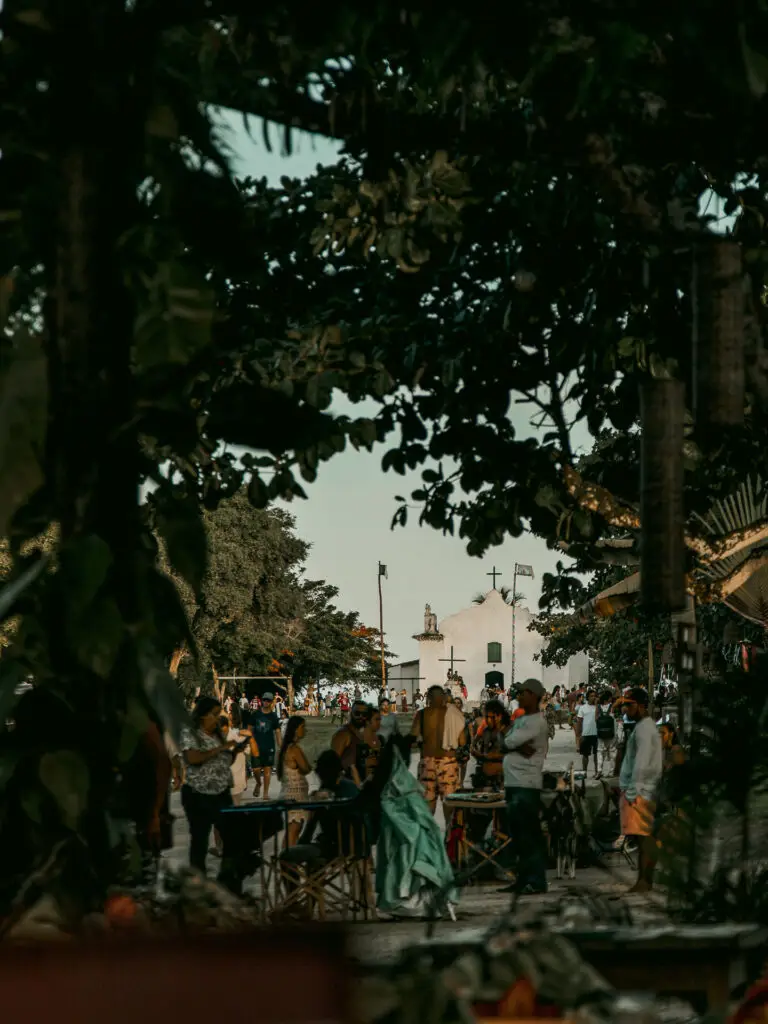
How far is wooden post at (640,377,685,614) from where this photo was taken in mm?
6246

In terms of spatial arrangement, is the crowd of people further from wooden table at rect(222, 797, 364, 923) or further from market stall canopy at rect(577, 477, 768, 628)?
market stall canopy at rect(577, 477, 768, 628)

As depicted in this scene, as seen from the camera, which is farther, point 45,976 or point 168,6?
point 168,6

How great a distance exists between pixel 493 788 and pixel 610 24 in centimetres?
1392

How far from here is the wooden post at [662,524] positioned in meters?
6.25

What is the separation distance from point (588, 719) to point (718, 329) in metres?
26.4

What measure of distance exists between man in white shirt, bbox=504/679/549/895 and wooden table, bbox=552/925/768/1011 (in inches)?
335

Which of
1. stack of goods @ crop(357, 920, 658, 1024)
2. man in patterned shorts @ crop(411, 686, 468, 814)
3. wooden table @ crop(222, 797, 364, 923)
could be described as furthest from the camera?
man in patterned shorts @ crop(411, 686, 468, 814)

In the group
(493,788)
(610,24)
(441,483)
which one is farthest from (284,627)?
(610,24)

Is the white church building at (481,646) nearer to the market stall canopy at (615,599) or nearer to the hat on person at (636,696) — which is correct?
the market stall canopy at (615,599)

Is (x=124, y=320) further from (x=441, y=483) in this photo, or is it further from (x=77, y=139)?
(x=441, y=483)

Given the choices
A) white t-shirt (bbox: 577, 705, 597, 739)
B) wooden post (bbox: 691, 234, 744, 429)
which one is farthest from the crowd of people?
white t-shirt (bbox: 577, 705, 597, 739)

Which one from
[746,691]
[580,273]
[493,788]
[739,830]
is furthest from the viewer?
[493,788]

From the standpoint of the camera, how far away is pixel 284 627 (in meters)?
73.6

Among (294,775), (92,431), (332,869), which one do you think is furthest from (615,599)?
(92,431)
